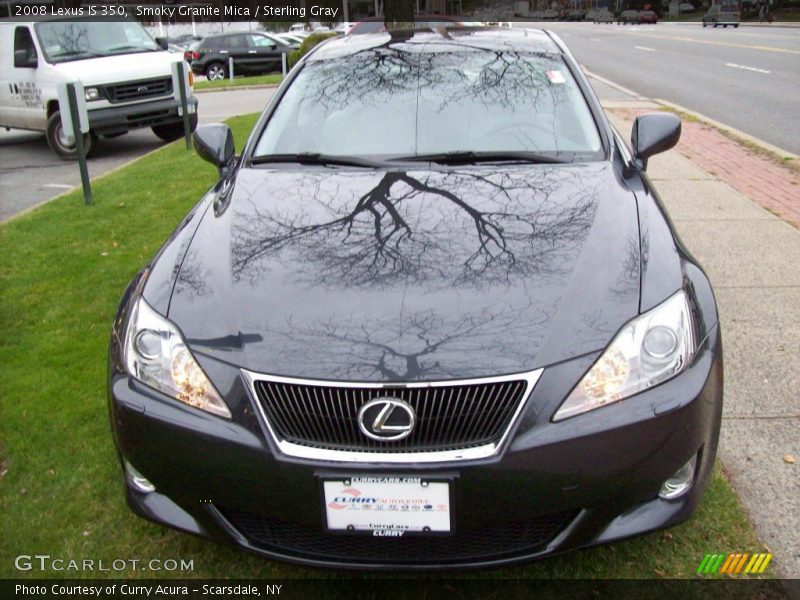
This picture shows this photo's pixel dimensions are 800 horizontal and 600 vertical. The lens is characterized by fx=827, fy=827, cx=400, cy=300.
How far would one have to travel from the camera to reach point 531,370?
2162 mm

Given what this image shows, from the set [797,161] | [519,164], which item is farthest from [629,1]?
[519,164]

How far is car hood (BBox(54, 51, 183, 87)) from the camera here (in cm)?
1087

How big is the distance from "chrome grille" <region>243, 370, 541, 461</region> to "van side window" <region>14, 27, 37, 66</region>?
1082cm

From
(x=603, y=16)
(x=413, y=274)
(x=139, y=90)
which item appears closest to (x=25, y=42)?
(x=139, y=90)

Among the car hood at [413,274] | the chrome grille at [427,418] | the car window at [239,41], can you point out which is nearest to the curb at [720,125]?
the car hood at [413,274]

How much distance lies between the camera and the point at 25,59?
11.3m

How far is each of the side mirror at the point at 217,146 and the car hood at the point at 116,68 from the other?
303 inches

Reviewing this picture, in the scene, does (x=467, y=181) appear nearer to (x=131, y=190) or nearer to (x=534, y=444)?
(x=534, y=444)

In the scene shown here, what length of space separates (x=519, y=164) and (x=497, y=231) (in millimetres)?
704

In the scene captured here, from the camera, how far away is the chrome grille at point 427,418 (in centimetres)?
213

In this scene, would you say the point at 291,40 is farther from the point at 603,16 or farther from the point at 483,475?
the point at 603,16

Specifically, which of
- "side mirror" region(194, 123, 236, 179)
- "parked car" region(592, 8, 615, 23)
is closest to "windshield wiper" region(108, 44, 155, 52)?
"side mirror" region(194, 123, 236, 179)

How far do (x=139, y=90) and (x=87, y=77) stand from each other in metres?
0.68

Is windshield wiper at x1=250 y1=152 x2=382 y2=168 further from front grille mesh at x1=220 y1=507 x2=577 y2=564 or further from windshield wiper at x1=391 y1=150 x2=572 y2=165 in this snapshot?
front grille mesh at x1=220 y1=507 x2=577 y2=564
